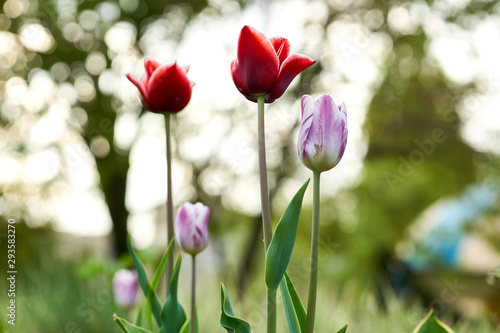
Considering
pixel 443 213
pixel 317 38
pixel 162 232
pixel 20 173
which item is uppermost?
pixel 317 38

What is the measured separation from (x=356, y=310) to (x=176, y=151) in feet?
18.5

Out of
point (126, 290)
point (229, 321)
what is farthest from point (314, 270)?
point (126, 290)

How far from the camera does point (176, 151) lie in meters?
8.50

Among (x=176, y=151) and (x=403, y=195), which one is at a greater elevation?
(x=176, y=151)

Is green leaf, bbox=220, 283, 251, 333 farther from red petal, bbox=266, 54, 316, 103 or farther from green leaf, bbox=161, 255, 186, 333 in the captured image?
red petal, bbox=266, 54, 316, 103

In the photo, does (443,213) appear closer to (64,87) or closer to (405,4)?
(405,4)

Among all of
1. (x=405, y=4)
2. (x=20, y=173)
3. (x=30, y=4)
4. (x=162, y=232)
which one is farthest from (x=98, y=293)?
(x=162, y=232)

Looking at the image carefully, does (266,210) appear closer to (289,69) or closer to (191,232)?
(289,69)

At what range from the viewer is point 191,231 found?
130cm

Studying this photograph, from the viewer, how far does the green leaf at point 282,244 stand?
2.95ft

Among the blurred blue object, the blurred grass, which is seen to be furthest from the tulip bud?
the blurred blue object

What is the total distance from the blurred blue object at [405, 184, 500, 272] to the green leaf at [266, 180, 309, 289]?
29.9 feet

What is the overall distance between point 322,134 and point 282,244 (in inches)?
8.8

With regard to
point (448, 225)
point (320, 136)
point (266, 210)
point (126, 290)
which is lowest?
point (448, 225)
